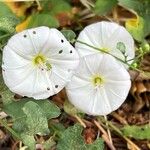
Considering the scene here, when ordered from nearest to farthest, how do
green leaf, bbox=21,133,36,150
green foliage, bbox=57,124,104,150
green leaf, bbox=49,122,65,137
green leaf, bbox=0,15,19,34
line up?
green leaf, bbox=21,133,36,150
green foliage, bbox=57,124,104,150
green leaf, bbox=0,15,19,34
green leaf, bbox=49,122,65,137

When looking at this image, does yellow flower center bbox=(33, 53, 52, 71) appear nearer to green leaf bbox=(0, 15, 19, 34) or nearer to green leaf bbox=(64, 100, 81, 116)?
green leaf bbox=(0, 15, 19, 34)

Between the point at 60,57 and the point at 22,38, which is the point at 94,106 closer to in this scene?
the point at 60,57

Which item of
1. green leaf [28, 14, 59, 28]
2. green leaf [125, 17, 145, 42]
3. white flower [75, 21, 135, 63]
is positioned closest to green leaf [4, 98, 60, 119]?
white flower [75, 21, 135, 63]

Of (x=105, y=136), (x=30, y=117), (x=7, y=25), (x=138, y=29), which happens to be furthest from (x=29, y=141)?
(x=138, y=29)

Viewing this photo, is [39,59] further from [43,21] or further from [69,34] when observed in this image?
[43,21]

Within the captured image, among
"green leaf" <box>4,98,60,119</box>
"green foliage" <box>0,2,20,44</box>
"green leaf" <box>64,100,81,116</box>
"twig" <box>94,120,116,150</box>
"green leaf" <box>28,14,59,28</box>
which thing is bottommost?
"twig" <box>94,120,116,150</box>

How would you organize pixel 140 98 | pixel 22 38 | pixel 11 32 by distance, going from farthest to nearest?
pixel 140 98
pixel 11 32
pixel 22 38

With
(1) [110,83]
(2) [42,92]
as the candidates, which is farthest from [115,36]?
(2) [42,92]
